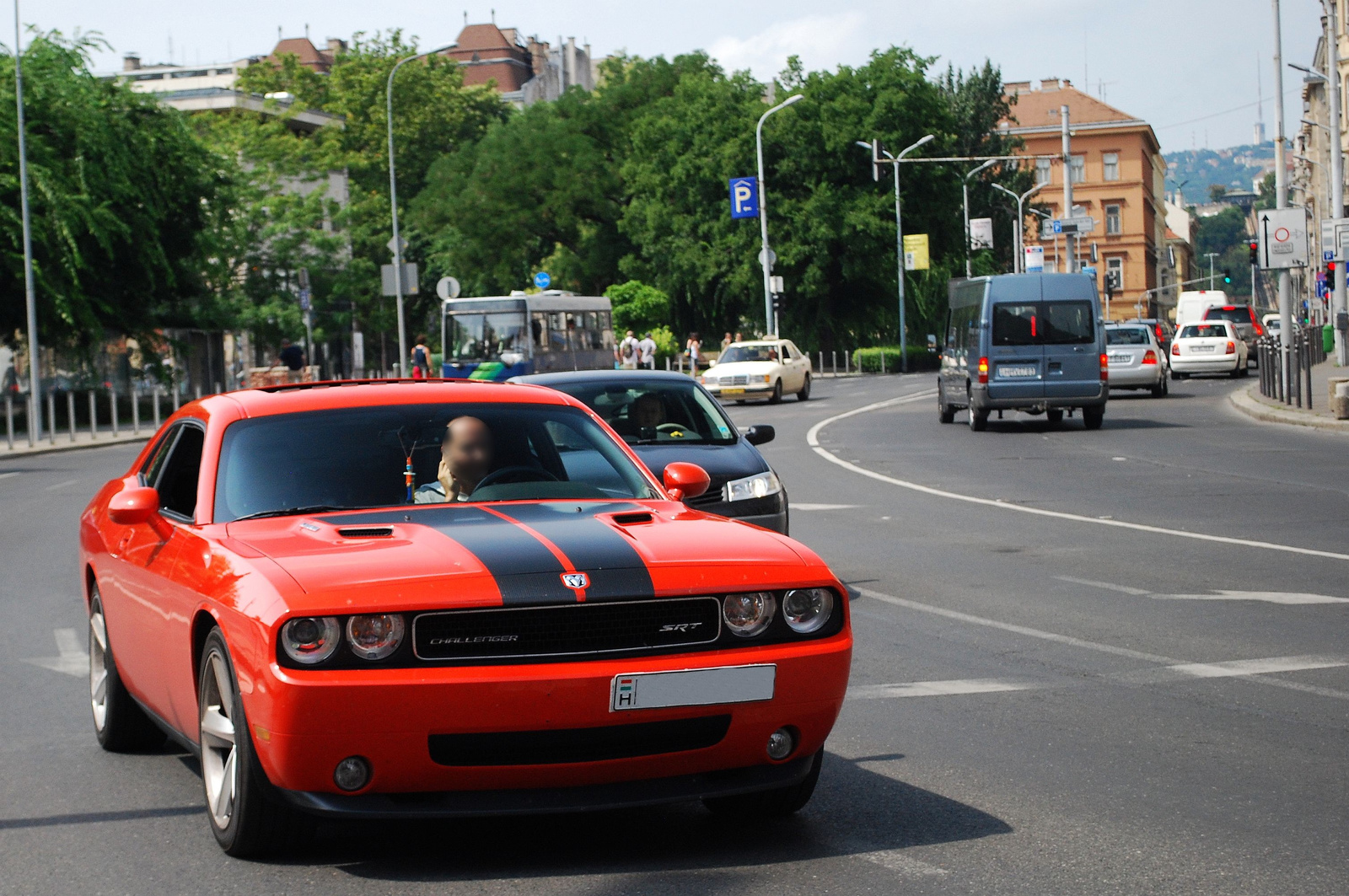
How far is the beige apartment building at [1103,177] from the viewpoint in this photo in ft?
438

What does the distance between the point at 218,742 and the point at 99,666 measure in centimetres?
204

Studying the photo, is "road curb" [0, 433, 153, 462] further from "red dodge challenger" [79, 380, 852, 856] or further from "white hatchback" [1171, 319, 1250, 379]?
"white hatchback" [1171, 319, 1250, 379]

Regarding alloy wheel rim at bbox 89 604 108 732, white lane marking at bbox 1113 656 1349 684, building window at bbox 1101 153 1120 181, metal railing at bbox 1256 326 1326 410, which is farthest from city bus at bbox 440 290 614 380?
building window at bbox 1101 153 1120 181

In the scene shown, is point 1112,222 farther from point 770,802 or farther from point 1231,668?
point 770,802

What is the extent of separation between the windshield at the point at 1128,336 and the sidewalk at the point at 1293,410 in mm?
2273

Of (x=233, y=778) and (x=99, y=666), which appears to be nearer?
(x=233, y=778)

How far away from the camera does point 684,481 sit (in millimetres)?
5980

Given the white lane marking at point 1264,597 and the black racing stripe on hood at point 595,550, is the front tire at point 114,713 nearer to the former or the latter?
the black racing stripe on hood at point 595,550

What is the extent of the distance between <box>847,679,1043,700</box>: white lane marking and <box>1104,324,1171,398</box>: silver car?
31.5 meters

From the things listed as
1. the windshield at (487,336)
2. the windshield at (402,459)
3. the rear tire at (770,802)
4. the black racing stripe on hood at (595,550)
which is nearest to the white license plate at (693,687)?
the black racing stripe on hood at (595,550)

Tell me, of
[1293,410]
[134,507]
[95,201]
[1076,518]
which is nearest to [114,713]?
[134,507]

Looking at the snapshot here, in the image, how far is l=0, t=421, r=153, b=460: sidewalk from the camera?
3152 centimetres

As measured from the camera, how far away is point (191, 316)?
158 ft

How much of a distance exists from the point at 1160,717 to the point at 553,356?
4334 cm
